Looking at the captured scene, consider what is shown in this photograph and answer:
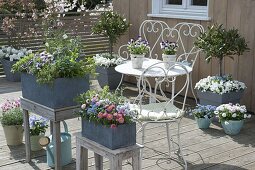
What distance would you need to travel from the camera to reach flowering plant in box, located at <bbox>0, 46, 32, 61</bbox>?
22.6 feet

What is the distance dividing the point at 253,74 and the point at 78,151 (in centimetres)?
277

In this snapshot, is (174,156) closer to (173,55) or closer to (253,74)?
(173,55)

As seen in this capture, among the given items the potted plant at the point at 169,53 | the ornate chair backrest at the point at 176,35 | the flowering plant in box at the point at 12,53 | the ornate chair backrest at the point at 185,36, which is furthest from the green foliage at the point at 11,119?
the flowering plant in box at the point at 12,53

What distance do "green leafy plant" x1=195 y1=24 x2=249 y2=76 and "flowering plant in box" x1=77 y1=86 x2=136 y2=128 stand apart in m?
2.23

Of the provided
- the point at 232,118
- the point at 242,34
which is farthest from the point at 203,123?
the point at 242,34

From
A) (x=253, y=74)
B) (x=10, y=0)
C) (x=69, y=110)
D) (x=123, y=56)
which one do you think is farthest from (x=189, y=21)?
(x=10, y=0)

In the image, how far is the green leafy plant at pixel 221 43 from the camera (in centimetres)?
463

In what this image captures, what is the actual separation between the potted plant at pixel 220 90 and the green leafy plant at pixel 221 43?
230 millimetres

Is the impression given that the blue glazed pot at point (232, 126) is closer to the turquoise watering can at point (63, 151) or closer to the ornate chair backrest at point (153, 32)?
the turquoise watering can at point (63, 151)

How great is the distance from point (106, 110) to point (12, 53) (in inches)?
191

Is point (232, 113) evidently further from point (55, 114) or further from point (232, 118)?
point (55, 114)

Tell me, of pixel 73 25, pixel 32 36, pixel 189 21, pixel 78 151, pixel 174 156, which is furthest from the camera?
pixel 73 25

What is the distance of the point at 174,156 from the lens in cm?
373

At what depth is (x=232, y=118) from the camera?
4.27 meters
